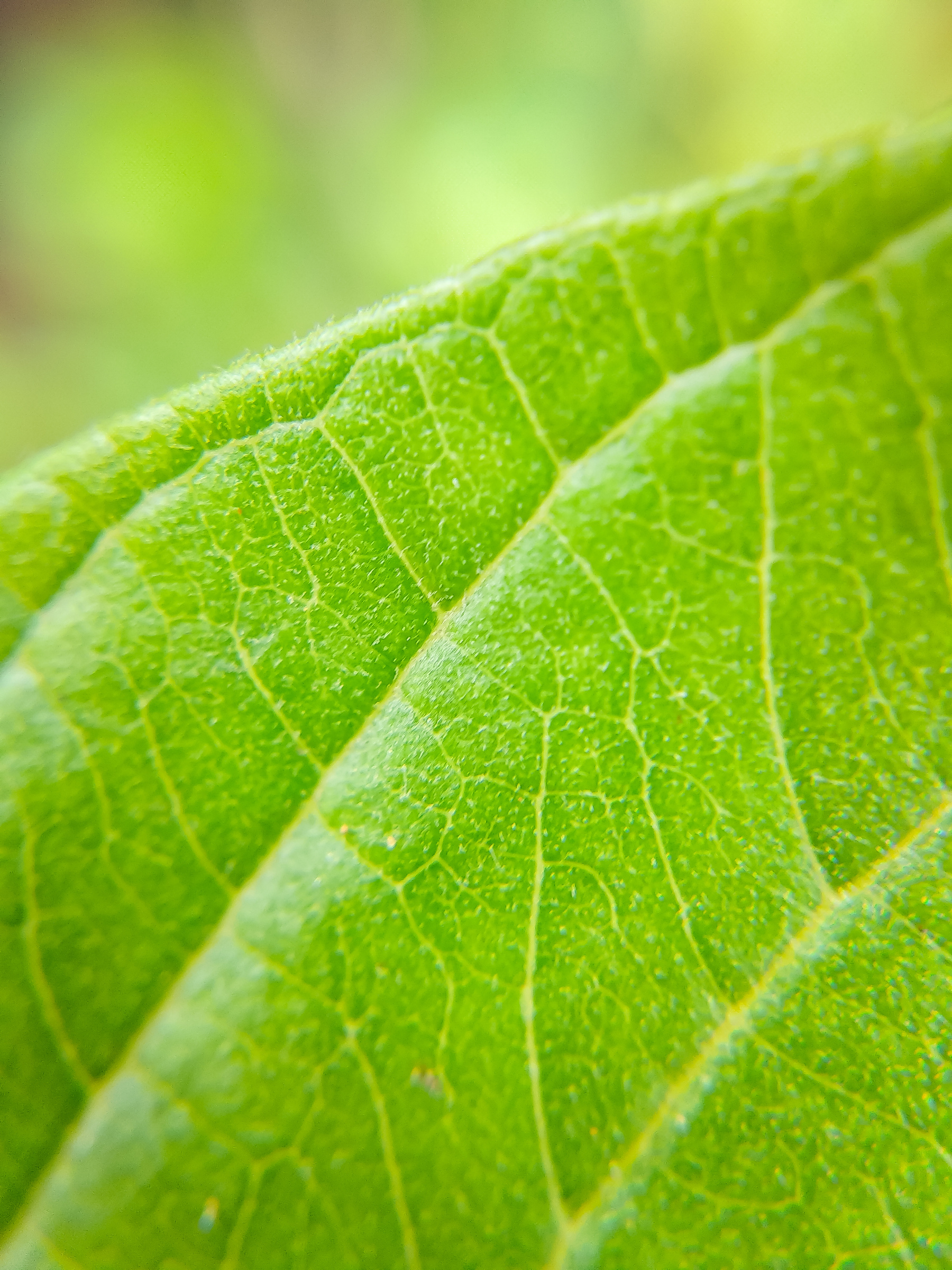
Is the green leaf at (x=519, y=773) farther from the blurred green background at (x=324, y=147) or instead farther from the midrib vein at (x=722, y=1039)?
the blurred green background at (x=324, y=147)

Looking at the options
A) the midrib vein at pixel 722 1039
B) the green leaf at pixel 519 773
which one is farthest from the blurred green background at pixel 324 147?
the midrib vein at pixel 722 1039

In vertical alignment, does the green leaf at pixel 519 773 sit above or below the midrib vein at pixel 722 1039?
above

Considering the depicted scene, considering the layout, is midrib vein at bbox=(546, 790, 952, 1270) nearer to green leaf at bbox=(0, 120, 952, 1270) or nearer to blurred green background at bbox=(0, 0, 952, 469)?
green leaf at bbox=(0, 120, 952, 1270)

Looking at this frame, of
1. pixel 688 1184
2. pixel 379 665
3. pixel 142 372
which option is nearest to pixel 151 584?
pixel 379 665

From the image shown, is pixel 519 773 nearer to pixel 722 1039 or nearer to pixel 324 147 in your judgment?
pixel 722 1039

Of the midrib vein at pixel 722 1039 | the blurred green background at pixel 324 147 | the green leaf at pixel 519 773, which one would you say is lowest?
the midrib vein at pixel 722 1039

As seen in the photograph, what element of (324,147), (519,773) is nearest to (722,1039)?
(519,773)

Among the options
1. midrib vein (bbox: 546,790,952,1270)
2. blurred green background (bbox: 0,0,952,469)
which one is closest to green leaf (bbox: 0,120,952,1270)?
midrib vein (bbox: 546,790,952,1270)
